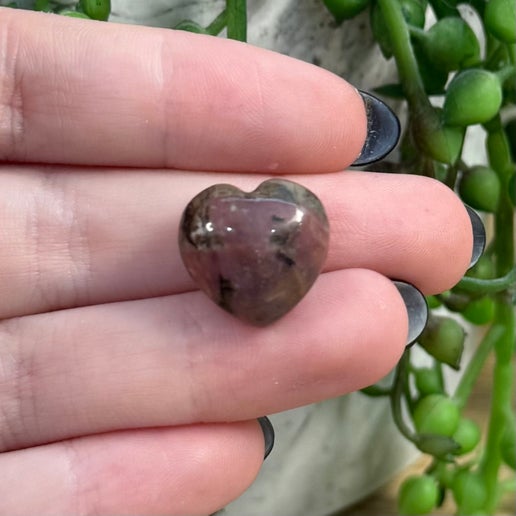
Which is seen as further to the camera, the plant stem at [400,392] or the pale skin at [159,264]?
the plant stem at [400,392]

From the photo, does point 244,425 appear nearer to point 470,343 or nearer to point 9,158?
point 9,158

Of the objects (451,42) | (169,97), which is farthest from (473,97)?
(169,97)

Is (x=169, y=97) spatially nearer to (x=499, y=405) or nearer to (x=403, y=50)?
(x=403, y=50)

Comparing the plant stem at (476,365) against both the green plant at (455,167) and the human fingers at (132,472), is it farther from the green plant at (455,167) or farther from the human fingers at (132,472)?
the human fingers at (132,472)

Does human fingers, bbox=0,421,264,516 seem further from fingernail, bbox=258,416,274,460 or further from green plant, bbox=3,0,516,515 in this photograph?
green plant, bbox=3,0,516,515

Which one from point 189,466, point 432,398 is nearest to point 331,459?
point 432,398

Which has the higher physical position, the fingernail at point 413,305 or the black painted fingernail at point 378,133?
the black painted fingernail at point 378,133

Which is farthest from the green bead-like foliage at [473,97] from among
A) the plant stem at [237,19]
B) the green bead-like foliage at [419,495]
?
the green bead-like foliage at [419,495]
